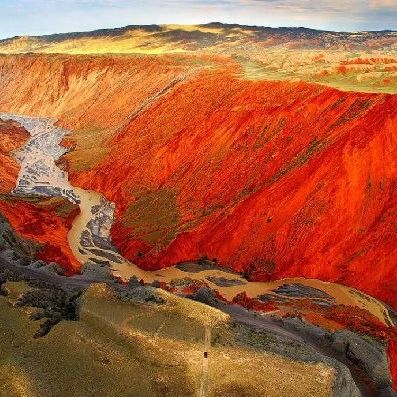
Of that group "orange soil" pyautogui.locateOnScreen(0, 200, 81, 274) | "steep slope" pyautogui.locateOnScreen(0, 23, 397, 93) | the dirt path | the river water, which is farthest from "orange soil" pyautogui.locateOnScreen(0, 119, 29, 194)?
the dirt path

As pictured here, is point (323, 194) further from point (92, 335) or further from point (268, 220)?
point (92, 335)

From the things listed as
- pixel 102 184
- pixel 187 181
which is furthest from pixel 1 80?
pixel 187 181

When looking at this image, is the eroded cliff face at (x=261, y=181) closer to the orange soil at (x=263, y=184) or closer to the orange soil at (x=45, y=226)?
the orange soil at (x=263, y=184)

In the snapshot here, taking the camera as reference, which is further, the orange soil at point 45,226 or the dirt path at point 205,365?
the orange soil at point 45,226

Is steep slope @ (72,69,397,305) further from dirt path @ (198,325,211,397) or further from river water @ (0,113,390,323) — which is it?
dirt path @ (198,325,211,397)

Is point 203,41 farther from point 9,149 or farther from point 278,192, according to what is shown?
point 278,192

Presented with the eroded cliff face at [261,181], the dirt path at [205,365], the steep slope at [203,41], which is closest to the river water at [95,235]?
the eroded cliff face at [261,181]
